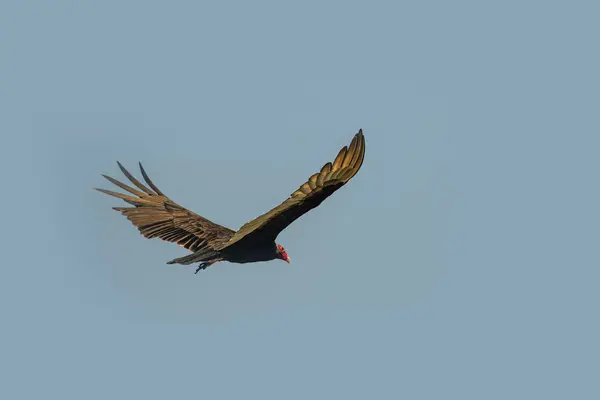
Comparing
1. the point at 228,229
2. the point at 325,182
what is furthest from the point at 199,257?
the point at 325,182

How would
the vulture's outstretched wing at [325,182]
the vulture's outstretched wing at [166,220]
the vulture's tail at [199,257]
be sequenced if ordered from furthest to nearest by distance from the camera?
the vulture's outstretched wing at [166,220] < the vulture's tail at [199,257] < the vulture's outstretched wing at [325,182]

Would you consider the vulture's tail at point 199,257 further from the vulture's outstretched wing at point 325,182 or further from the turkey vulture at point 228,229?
the vulture's outstretched wing at point 325,182

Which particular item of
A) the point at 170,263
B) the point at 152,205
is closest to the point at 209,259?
the point at 170,263

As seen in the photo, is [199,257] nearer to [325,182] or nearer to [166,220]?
[166,220]

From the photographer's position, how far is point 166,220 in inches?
992

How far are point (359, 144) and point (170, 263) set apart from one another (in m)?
4.67

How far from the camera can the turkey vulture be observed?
794 inches

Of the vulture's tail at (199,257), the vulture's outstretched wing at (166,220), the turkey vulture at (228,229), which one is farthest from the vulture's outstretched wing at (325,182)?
the vulture's outstretched wing at (166,220)

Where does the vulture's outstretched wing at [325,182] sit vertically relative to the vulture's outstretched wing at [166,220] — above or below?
below

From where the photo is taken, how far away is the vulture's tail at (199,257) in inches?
884

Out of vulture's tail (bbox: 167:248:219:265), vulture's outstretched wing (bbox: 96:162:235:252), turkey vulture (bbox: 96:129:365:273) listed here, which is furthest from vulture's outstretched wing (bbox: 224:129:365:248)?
vulture's outstretched wing (bbox: 96:162:235:252)

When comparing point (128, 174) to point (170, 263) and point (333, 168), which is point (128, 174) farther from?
point (333, 168)

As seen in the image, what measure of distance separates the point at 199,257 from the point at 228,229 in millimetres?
1924

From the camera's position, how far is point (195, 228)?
2481cm
